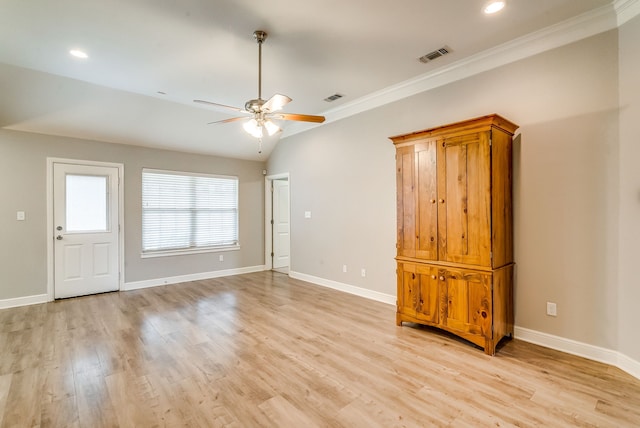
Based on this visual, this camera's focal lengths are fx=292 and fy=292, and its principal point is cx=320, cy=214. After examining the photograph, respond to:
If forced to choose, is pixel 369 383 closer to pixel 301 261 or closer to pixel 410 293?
pixel 410 293

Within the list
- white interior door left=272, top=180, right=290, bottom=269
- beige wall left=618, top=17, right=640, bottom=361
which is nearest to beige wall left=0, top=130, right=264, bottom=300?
white interior door left=272, top=180, right=290, bottom=269

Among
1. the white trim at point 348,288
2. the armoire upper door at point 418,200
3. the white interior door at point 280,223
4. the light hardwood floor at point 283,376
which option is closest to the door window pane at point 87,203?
the light hardwood floor at point 283,376

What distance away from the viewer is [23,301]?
14.5 feet

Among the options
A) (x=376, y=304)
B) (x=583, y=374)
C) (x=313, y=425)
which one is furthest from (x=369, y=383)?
(x=376, y=304)

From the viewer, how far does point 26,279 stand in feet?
14.6

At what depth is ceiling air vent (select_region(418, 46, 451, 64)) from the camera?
10.6 ft

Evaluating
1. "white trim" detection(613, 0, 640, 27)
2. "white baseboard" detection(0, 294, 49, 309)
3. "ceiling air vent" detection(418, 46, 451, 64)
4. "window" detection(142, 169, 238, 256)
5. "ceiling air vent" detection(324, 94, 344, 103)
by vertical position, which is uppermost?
"ceiling air vent" detection(324, 94, 344, 103)

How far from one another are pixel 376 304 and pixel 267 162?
13.9 ft

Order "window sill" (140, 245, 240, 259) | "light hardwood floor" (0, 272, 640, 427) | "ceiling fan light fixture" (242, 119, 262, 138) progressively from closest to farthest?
1. "light hardwood floor" (0, 272, 640, 427)
2. "ceiling fan light fixture" (242, 119, 262, 138)
3. "window sill" (140, 245, 240, 259)

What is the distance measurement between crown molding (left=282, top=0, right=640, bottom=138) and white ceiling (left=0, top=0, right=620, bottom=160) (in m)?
0.07

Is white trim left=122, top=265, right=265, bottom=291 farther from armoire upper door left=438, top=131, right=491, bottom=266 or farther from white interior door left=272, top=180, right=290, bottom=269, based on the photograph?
armoire upper door left=438, top=131, right=491, bottom=266

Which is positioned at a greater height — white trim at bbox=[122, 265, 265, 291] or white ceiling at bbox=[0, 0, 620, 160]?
white ceiling at bbox=[0, 0, 620, 160]

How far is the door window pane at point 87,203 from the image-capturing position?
4820 mm

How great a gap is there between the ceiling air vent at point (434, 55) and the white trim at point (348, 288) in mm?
3140
